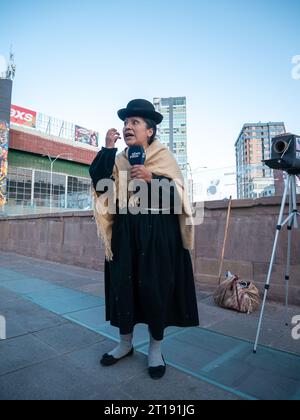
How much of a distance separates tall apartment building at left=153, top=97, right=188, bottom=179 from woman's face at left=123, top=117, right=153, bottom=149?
84.5 meters

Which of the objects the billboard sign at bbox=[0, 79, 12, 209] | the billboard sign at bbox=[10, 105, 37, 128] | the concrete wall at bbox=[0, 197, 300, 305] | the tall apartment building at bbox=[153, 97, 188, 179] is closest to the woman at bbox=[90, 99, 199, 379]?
the concrete wall at bbox=[0, 197, 300, 305]

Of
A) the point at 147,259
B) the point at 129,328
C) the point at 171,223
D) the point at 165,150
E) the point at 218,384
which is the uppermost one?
the point at 165,150

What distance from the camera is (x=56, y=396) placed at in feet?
6.24

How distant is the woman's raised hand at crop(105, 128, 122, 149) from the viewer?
2.25m

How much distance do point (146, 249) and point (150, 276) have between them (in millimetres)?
203

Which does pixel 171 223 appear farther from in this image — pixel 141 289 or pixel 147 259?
pixel 141 289

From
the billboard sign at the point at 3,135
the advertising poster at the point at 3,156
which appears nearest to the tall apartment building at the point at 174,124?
the billboard sign at the point at 3,135

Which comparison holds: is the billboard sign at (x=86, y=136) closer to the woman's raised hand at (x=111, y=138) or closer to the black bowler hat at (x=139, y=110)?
A: the black bowler hat at (x=139, y=110)

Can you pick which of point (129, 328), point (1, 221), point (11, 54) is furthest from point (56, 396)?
point (11, 54)

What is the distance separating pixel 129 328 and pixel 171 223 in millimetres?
874

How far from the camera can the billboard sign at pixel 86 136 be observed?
3800 cm

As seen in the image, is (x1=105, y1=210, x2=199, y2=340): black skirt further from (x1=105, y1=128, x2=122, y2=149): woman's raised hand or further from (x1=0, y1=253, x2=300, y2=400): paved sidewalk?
(x1=105, y1=128, x2=122, y2=149): woman's raised hand

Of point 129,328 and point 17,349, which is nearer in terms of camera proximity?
point 129,328

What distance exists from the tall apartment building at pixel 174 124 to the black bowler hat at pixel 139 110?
277 feet
